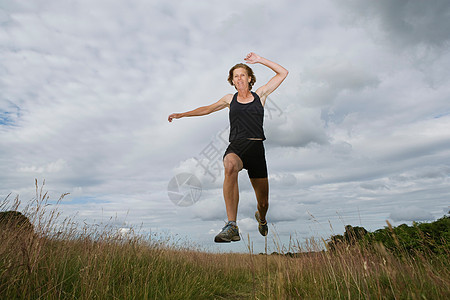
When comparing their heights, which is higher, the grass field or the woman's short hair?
the woman's short hair

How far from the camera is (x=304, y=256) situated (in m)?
5.64

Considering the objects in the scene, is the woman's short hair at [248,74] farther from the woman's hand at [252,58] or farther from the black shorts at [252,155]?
the black shorts at [252,155]

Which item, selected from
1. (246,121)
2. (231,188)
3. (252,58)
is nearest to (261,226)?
(231,188)

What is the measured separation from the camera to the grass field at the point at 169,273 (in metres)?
3.11

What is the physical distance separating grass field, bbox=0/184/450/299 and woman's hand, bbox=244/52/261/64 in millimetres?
3083

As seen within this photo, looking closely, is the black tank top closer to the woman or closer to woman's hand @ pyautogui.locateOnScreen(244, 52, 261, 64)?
the woman

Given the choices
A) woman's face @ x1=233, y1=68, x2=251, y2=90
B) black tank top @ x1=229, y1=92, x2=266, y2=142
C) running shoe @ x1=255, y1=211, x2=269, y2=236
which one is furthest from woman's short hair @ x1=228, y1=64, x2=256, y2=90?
running shoe @ x1=255, y1=211, x2=269, y2=236

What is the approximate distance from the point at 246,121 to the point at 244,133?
21 centimetres

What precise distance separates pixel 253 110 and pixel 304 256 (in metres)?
2.88

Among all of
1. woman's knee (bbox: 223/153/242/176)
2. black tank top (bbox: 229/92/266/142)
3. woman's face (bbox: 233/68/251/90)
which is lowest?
woman's knee (bbox: 223/153/242/176)

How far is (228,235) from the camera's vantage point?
4.17 metres

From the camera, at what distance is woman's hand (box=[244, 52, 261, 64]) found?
5050mm

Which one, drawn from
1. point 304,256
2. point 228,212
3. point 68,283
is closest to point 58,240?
point 68,283

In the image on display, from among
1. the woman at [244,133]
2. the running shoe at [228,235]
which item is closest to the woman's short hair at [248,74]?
the woman at [244,133]
